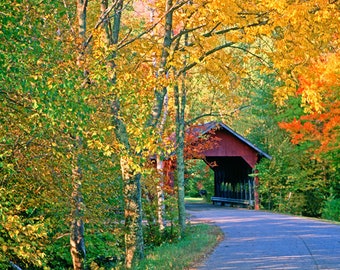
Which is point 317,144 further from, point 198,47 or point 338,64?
point 198,47

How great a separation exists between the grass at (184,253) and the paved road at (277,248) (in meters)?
0.28

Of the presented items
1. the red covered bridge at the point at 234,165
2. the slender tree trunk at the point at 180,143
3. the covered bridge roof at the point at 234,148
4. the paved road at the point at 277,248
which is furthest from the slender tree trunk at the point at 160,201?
the covered bridge roof at the point at 234,148

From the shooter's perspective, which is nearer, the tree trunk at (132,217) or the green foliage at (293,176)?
the tree trunk at (132,217)

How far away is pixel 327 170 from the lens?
38312mm

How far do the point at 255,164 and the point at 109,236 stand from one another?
27628 millimetres

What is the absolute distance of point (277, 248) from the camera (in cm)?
1617

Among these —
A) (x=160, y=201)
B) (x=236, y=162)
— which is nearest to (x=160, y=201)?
(x=160, y=201)

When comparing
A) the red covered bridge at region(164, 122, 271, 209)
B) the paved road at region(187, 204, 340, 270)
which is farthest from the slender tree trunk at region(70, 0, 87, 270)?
the red covered bridge at region(164, 122, 271, 209)

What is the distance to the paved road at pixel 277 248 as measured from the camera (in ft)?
43.1

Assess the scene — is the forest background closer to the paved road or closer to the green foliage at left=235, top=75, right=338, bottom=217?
the paved road

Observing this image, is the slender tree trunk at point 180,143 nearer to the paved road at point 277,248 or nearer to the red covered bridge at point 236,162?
the paved road at point 277,248

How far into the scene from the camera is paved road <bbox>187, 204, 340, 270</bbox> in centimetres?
1315

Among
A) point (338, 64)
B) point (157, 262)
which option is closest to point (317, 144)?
point (338, 64)

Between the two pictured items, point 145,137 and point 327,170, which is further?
point 327,170
